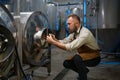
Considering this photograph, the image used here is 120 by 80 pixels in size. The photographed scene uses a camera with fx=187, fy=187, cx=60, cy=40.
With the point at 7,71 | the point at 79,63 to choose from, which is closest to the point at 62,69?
the point at 79,63

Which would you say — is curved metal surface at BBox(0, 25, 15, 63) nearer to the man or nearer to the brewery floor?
the man

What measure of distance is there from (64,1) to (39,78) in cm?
408

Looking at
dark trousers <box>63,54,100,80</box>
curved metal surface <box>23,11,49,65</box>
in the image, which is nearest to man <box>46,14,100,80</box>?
dark trousers <box>63,54,100,80</box>

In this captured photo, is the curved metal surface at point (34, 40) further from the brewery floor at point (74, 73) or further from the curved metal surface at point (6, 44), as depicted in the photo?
the brewery floor at point (74, 73)

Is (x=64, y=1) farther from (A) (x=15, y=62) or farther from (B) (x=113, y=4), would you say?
(A) (x=15, y=62)

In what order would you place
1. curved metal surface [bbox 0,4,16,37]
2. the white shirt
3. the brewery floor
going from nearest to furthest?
curved metal surface [bbox 0,4,16,37] → the white shirt → the brewery floor

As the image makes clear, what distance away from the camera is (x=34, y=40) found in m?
2.12

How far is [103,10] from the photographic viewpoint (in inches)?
161

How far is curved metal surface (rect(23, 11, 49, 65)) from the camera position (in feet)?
6.51

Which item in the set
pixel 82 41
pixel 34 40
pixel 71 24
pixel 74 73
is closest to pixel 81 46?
pixel 82 41

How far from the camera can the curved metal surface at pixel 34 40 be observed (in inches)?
78.1

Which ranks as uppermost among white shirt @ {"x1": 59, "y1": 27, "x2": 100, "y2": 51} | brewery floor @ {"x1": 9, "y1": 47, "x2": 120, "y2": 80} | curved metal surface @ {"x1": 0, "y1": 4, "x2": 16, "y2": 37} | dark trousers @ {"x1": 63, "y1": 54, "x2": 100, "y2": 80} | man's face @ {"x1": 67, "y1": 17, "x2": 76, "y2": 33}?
curved metal surface @ {"x1": 0, "y1": 4, "x2": 16, "y2": 37}

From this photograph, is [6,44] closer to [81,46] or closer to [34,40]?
[34,40]

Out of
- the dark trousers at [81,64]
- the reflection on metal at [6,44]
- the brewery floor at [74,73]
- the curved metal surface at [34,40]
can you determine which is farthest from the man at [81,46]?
the reflection on metal at [6,44]
